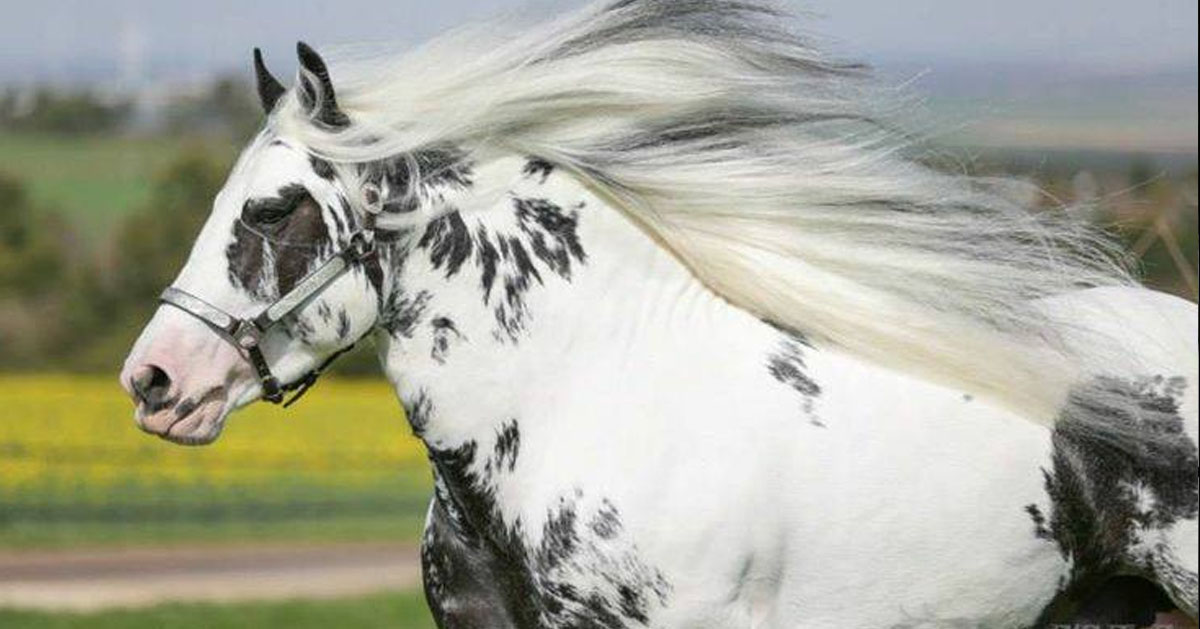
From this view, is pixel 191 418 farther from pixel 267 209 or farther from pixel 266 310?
pixel 267 209

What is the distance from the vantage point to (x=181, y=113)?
22.0 m

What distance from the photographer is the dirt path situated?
1118 cm

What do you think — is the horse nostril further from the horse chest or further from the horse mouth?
the horse chest

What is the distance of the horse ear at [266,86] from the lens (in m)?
3.95

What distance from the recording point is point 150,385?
147 inches

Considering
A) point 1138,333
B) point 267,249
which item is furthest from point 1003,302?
point 267,249

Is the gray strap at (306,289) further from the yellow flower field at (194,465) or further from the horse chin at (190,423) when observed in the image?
the yellow flower field at (194,465)

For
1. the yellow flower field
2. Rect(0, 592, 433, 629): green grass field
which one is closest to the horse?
Rect(0, 592, 433, 629): green grass field

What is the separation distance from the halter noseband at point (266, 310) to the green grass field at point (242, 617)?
5.83 m

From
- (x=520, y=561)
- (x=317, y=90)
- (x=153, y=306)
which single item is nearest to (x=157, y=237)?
(x=153, y=306)

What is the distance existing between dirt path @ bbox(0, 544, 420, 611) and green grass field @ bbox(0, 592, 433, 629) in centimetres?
51

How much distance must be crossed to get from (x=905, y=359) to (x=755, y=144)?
543mm

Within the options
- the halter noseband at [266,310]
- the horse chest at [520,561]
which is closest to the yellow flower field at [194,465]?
the horse chest at [520,561]

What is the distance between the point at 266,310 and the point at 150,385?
0.26 metres
